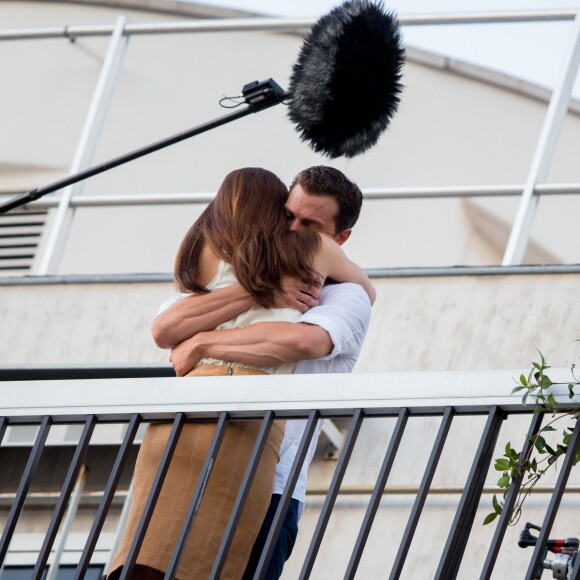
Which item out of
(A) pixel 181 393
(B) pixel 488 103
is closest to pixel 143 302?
(A) pixel 181 393

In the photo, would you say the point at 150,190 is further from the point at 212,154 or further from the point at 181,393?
the point at 181,393

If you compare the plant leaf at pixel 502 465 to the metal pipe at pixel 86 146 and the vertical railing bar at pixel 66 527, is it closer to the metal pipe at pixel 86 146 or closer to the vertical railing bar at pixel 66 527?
the vertical railing bar at pixel 66 527

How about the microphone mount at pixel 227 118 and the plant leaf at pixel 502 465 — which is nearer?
the plant leaf at pixel 502 465

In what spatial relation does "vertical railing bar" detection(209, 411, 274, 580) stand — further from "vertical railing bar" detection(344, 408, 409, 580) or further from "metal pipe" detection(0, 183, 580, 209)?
"metal pipe" detection(0, 183, 580, 209)

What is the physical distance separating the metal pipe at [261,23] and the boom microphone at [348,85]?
91.1 inches

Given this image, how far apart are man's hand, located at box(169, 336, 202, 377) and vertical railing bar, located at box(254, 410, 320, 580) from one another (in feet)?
1.25

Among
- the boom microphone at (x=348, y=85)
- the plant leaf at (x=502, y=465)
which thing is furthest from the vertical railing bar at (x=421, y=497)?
the boom microphone at (x=348, y=85)

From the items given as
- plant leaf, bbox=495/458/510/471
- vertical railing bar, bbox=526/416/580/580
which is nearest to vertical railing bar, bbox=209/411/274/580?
plant leaf, bbox=495/458/510/471

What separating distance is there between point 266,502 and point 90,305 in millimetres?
3585

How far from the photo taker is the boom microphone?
15.7 feet

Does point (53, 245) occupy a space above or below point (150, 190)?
below

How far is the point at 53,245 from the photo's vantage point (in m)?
7.54

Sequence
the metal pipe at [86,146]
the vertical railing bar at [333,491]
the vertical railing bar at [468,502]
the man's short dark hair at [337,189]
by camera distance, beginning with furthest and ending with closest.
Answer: the metal pipe at [86,146] → the man's short dark hair at [337,189] → the vertical railing bar at [333,491] → the vertical railing bar at [468,502]

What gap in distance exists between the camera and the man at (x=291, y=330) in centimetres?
388
